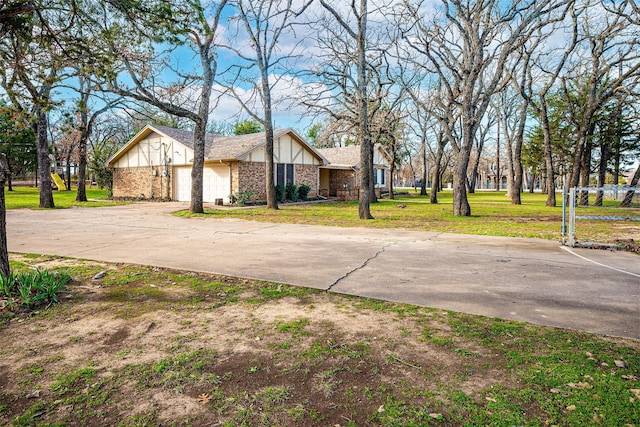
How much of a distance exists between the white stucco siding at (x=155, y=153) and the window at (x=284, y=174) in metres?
5.82

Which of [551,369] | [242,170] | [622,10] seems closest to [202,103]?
[242,170]

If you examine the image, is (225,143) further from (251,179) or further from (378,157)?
(378,157)

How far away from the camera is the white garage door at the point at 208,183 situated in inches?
950

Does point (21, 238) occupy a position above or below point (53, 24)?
below

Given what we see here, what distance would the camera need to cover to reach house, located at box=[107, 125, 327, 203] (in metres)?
23.9

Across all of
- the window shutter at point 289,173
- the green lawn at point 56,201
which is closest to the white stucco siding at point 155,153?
the green lawn at point 56,201

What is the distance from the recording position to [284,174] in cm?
2656

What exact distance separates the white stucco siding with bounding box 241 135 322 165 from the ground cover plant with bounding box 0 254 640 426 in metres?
20.6

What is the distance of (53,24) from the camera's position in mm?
6238

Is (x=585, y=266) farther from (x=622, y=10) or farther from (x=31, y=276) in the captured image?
(x=622, y=10)

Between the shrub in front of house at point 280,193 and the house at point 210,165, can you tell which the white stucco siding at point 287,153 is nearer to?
the house at point 210,165

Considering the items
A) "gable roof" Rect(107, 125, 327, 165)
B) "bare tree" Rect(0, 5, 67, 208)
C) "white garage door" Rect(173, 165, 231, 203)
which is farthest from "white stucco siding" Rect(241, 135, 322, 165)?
"bare tree" Rect(0, 5, 67, 208)

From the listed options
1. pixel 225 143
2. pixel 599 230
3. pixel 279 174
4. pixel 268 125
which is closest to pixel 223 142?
pixel 225 143

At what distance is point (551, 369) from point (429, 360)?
92cm
